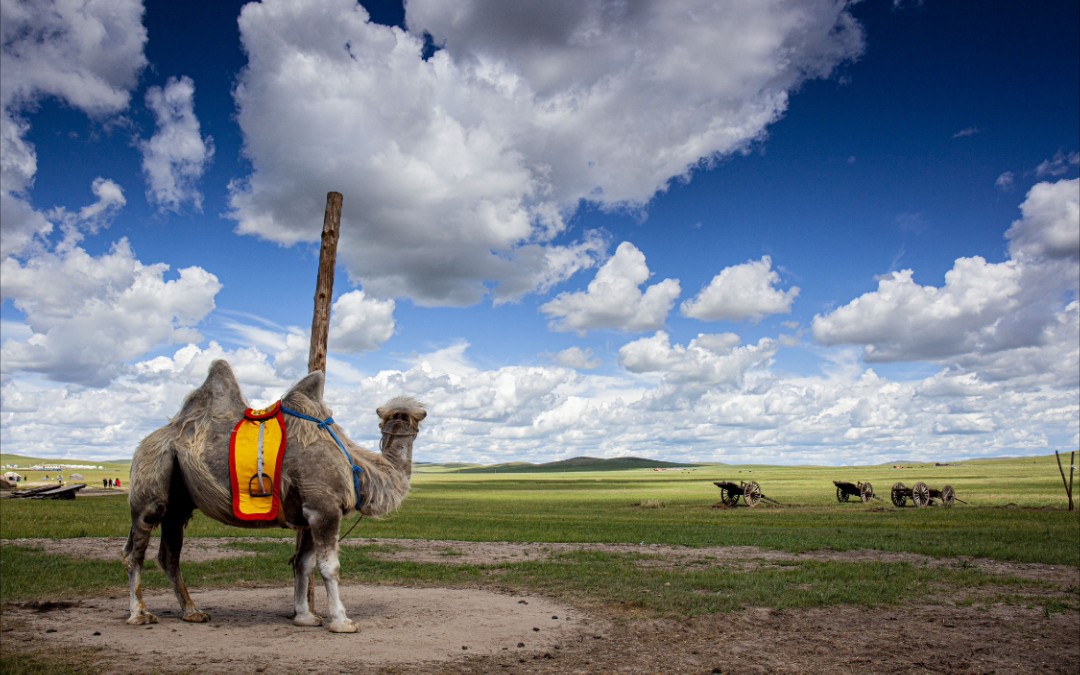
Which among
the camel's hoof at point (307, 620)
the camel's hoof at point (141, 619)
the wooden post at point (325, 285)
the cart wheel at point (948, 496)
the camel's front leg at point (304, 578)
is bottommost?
the cart wheel at point (948, 496)

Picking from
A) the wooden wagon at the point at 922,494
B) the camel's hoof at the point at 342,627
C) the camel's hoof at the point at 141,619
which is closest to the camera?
the camel's hoof at the point at 342,627

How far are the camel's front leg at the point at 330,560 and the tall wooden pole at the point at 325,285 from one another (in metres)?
2.47

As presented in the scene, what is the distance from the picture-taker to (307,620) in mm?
8422

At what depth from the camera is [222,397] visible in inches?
346

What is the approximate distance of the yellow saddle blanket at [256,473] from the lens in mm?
8078

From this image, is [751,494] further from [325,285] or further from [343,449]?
[343,449]

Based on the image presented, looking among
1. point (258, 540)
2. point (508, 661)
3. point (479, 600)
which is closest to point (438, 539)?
point (258, 540)

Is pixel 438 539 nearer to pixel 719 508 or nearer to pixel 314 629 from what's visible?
pixel 314 629

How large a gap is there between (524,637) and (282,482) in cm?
333

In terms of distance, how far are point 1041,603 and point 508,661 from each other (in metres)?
9.19

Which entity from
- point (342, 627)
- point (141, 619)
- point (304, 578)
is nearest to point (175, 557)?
point (141, 619)

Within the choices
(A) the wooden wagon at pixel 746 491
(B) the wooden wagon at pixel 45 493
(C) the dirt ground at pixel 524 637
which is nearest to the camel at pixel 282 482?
(C) the dirt ground at pixel 524 637

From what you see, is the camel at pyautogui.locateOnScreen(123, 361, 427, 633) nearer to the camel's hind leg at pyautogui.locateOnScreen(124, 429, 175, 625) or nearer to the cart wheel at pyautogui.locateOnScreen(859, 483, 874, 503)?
the camel's hind leg at pyautogui.locateOnScreen(124, 429, 175, 625)

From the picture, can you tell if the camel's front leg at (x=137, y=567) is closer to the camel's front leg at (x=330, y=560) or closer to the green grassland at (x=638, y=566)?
the camel's front leg at (x=330, y=560)
